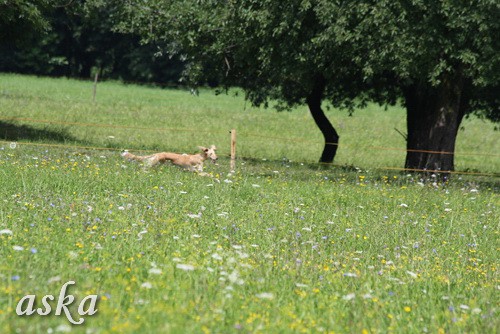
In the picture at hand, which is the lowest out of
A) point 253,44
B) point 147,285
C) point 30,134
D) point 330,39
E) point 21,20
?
point 30,134

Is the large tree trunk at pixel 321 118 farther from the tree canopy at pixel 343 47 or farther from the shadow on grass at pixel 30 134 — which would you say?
the shadow on grass at pixel 30 134

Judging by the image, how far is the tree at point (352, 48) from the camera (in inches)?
736

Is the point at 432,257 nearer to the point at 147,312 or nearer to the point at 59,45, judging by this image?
the point at 147,312

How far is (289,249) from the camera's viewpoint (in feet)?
29.1

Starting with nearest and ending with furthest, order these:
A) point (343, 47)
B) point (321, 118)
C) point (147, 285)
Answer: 1. point (147, 285)
2. point (343, 47)
3. point (321, 118)

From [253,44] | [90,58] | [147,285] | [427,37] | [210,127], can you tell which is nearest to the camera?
[147,285]

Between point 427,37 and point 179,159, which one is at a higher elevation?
point 427,37

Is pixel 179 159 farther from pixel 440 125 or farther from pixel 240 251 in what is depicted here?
pixel 240 251

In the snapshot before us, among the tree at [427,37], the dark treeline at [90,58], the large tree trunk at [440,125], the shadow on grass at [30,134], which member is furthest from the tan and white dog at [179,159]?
the dark treeline at [90,58]

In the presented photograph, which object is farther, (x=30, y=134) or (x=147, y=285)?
(x=30, y=134)

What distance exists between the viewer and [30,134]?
26500 mm

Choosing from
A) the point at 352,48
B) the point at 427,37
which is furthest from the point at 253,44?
the point at 427,37

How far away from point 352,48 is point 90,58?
232 feet

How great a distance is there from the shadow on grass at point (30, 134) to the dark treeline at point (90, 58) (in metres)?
51.2
